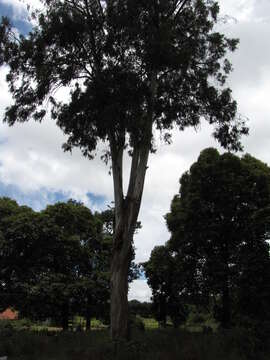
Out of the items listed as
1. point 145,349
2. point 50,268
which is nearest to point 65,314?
point 50,268

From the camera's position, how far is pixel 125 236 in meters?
13.0

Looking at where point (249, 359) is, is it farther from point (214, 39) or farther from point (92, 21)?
point (92, 21)

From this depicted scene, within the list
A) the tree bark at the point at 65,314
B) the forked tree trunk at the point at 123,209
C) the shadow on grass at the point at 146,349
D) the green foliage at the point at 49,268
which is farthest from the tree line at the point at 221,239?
the forked tree trunk at the point at 123,209

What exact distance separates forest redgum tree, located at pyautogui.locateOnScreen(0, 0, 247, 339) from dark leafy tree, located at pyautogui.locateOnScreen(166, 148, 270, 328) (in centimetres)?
848

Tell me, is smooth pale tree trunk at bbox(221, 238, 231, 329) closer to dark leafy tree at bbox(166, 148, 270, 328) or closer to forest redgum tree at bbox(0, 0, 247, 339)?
dark leafy tree at bbox(166, 148, 270, 328)

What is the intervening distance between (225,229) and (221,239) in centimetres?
63

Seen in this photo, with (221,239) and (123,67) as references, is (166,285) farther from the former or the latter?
(123,67)

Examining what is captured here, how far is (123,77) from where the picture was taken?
44.7ft

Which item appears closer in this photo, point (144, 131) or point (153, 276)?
point (144, 131)

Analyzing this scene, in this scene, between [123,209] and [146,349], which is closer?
[146,349]

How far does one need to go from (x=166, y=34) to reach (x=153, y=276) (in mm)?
20018

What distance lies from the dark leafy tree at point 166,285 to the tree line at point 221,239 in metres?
0.07

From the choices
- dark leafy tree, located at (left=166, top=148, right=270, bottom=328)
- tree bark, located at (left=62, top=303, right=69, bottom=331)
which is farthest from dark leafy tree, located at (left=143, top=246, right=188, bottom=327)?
tree bark, located at (left=62, top=303, right=69, bottom=331)

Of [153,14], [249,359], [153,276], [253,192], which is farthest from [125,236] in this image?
[153,276]
